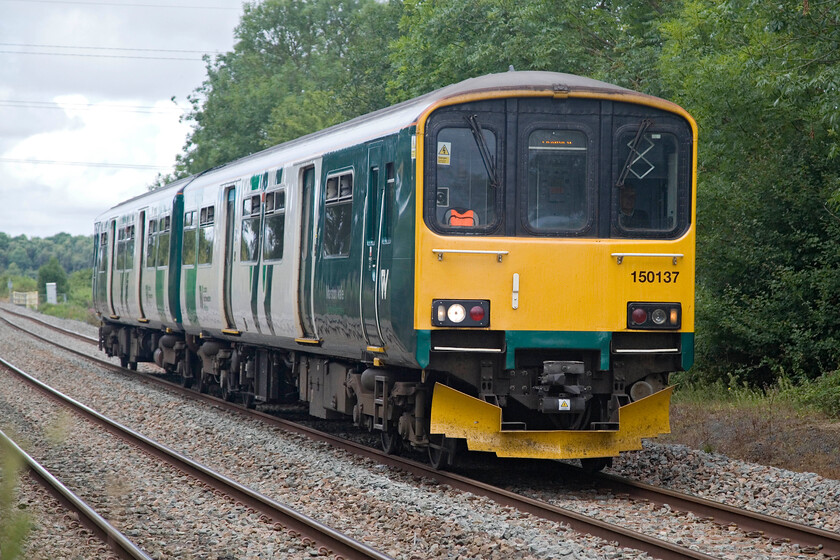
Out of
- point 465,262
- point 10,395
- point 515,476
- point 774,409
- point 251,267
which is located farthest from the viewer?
point 10,395

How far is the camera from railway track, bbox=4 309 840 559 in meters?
6.52

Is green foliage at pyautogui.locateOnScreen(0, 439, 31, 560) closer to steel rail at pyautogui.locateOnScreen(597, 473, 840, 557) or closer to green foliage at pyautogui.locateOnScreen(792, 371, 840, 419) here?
steel rail at pyautogui.locateOnScreen(597, 473, 840, 557)

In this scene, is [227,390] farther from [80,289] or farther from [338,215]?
[80,289]

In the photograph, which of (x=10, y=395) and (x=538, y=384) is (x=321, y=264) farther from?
(x=10, y=395)

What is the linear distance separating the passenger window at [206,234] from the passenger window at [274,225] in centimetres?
255

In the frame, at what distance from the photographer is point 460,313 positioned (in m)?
8.51

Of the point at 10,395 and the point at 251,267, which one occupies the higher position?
the point at 251,267

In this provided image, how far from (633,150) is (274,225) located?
4931mm

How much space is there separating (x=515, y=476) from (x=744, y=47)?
748 cm

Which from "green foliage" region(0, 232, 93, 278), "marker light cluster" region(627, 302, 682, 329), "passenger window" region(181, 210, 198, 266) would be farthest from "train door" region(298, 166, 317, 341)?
"green foliage" region(0, 232, 93, 278)

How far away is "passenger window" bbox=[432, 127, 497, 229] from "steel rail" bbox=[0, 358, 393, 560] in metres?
2.54

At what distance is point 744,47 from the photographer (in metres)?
14.4

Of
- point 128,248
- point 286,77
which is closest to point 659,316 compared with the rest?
point 128,248

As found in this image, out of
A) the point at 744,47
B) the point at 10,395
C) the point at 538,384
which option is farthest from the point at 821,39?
the point at 10,395
